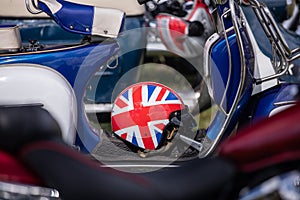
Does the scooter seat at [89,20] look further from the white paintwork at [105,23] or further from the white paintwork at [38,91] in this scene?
the white paintwork at [38,91]

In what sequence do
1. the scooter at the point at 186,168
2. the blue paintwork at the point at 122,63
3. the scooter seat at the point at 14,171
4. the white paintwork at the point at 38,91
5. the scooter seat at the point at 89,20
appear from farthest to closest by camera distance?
the blue paintwork at the point at 122,63, the scooter seat at the point at 89,20, the white paintwork at the point at 38,91, the scooter seat at the point at 14,171, the scooter at the point at 186,168

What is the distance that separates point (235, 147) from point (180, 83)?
6.24ft

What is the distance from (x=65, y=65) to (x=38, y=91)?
200 mm

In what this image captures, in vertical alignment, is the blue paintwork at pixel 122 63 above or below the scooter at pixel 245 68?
below

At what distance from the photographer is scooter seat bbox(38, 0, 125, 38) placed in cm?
234

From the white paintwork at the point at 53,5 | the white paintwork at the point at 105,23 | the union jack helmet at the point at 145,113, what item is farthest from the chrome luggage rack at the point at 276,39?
the white paintwork at the point at 53,5

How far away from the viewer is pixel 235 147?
120 centimetres

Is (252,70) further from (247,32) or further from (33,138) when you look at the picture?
(33,138)

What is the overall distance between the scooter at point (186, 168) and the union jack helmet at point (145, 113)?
944 mm

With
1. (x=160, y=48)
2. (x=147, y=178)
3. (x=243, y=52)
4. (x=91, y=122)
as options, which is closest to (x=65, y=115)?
(x=91, y=122)

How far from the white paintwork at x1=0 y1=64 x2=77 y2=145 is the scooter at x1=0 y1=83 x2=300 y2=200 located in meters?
0.81

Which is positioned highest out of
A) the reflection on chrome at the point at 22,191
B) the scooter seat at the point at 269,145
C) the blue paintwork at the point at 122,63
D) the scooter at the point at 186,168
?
the scooter seat at the point at 269,145

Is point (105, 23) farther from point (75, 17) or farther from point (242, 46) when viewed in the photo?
point (242, 46)

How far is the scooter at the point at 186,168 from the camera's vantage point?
115 centimetres
